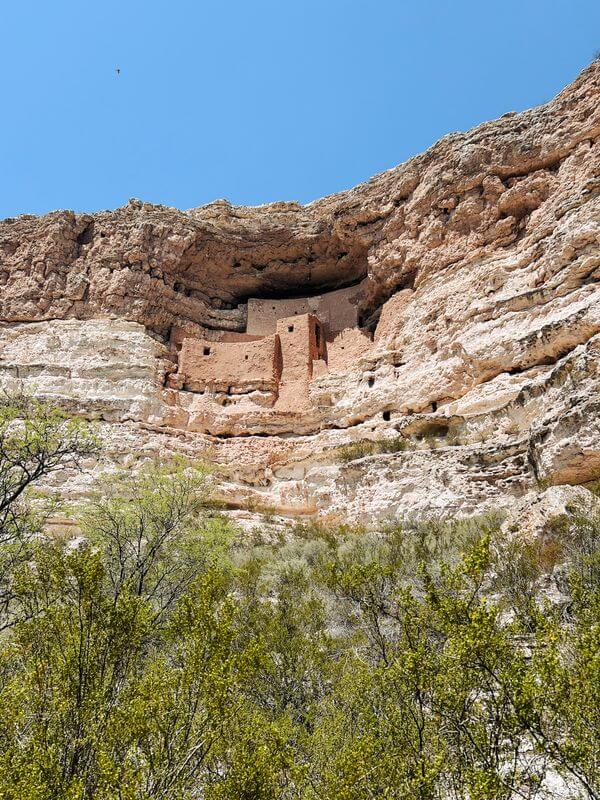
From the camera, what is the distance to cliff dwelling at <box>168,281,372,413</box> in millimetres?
18781

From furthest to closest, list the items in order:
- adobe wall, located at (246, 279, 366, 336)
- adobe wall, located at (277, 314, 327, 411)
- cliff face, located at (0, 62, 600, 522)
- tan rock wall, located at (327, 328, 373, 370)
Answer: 1. adobe wall, located at (246, 279, 366, 336)
2. tan rock wall, located at (327, 328, 373, 370)
3. adobe wall, located at (277, 314, 327, 411)
4. cliff face, located at (0, 62, 600, 522)

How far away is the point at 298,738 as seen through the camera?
4.31 meters

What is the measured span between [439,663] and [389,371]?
1333 centimetres

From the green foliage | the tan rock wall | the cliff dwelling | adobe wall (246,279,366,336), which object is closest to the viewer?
the green foliage

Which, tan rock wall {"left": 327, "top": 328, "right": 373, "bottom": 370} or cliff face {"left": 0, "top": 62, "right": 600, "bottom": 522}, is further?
tan rock wall {"left": 327, "top": 328, "right": 373, "bottom": 370}

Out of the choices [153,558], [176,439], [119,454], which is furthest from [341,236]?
[153,558]

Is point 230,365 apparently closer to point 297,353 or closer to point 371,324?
point 297,353

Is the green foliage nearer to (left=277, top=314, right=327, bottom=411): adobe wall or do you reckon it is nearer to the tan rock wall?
(left=277, top=314, right=327, bottom=411): adobe wall

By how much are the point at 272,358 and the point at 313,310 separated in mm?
3377

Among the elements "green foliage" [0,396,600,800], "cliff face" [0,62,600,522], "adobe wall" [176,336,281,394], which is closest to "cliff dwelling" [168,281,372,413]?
"adobe wall" [176,336,281,394]

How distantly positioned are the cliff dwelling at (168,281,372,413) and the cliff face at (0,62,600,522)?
0.11 meters

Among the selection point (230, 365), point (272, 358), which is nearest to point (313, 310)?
point (272, 358)

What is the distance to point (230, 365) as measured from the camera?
64.0 feet

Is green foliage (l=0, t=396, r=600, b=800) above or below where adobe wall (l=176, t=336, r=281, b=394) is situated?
below
